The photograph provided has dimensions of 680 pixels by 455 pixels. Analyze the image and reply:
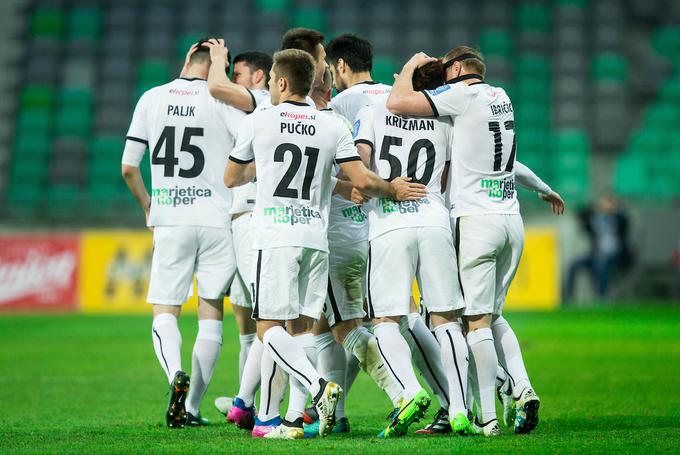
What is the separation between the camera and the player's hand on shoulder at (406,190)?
6.49 meters

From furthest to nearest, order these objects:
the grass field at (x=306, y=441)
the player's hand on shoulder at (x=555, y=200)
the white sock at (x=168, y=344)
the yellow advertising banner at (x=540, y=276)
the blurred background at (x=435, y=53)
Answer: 1. the blurred background at (x=435, y=53)
2. the yellow advertising banner at (x=540, y=276)
3. the player's hand on shoulder at (x=555, y=200)
4. the white sock at (x=168, y=344)
5. the grass field at (x=306, y=441)

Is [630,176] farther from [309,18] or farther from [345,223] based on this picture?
[345,223]

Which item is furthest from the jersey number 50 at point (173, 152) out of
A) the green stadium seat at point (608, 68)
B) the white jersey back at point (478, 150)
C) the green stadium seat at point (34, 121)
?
the green stadium seat at point (608, 68)

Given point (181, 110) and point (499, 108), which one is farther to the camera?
point (181, 110)

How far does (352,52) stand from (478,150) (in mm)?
1094

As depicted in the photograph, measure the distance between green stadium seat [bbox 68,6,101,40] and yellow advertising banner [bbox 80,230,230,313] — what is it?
7796 millimetres

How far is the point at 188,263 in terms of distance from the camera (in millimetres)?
7422

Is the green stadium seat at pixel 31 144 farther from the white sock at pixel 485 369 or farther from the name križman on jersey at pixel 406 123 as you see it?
the white sock at pixel 485 369

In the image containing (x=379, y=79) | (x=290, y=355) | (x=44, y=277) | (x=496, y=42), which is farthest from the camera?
(x=496, y=42)

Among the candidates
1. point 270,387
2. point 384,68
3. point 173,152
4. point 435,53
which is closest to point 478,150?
point 270,387

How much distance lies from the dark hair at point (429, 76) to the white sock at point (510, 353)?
1570 millimetres

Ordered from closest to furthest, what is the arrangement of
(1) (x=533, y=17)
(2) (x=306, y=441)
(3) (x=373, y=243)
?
1. (2) (x=306, y=441)
2. (3) (x=373, y=243)
3. (1) (x=533, y=17)

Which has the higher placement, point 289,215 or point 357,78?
point 357,78

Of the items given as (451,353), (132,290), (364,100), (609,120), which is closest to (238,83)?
(364,100)
